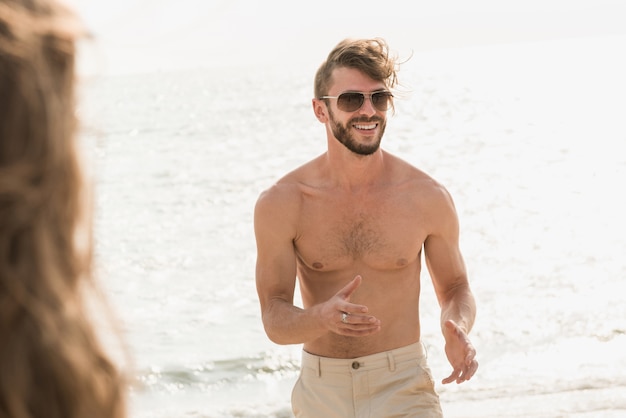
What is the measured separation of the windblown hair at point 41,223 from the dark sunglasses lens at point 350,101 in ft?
12.5

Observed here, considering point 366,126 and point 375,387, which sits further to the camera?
point 366,126

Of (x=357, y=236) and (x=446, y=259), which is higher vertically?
(x=357, y=236)

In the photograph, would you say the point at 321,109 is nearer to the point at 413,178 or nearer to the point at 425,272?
the point at 413,178

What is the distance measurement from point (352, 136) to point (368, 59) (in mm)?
369

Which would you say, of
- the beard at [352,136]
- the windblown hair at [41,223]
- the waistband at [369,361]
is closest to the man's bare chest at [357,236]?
the beard at [352,136]

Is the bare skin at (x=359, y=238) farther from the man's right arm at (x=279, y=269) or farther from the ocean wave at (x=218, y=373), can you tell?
the ocean wave at (x=218, y=373)

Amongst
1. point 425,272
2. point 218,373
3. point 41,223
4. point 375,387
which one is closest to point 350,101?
point 375,387

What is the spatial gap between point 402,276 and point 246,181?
2403cm

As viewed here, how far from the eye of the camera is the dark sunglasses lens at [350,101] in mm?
4969

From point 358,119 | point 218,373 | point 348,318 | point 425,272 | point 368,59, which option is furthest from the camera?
point 425,272

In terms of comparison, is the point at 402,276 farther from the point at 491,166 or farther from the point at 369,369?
the point at 491,166

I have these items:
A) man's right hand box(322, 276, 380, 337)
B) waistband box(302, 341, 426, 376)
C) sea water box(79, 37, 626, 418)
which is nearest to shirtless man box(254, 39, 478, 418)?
waistband box(302, 341, 426, 376)

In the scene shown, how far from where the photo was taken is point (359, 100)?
4973 mm

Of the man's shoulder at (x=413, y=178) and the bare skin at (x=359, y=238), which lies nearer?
the bare skin at (x=359, y=238)
